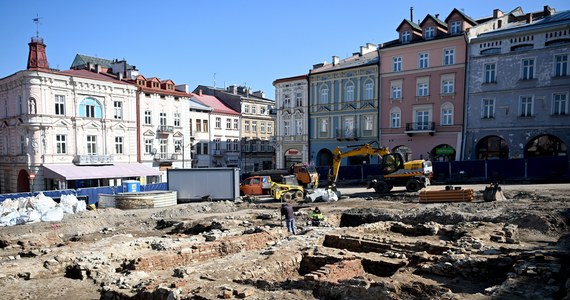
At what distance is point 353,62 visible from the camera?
38.9 meters

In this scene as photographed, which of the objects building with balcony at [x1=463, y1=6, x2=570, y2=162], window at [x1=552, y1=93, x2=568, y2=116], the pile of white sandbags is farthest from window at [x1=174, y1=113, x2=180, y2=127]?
window at [x1=552, y1=93, x2=568, y2=116]

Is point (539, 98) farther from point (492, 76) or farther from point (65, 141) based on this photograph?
point (65, 141)

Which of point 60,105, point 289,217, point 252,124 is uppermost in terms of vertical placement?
point 60,105

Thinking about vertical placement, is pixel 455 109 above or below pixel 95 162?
above

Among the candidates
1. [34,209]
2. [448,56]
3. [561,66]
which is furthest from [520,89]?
[34,209]

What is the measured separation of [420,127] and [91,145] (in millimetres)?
27321

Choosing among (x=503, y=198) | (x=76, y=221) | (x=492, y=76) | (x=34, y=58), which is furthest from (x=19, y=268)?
(x=492, y=76)

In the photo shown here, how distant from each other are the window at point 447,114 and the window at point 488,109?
2378 millimetres

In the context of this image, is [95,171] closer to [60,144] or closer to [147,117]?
[60,144]

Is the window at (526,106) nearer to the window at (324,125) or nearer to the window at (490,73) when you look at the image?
the window at (490,73)

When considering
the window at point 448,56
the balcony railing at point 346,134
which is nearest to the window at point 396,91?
the window at point 448,56

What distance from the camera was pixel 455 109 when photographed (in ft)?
107

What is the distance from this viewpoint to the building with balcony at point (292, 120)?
40281mm

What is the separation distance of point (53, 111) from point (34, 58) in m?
4.76
